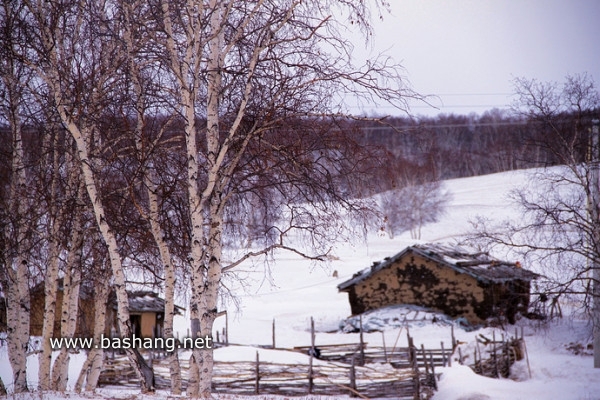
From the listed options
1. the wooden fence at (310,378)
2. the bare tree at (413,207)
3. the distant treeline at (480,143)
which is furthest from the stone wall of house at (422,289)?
the bare tree at (413,207)

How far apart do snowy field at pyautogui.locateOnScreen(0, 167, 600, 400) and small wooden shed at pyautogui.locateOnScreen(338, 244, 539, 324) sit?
1.44 m

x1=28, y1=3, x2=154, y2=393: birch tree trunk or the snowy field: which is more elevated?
x1=28, y1=3, x2=154, y2=393: birch tree trunk

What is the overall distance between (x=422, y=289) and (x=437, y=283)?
91cm

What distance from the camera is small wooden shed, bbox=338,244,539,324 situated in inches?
1307

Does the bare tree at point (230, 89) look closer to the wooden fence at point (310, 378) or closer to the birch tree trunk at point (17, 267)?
the birch tree trunk at point (17, 267)

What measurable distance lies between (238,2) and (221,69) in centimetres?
136

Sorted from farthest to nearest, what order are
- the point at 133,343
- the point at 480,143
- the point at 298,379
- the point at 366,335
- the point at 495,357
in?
the point at 480,143 < the point at 366,335 < the point at 495,357 < the point at 298,379 < the point at 133,343

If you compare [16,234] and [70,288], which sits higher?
[16,234]

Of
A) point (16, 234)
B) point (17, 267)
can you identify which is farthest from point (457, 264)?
point (16, 234)

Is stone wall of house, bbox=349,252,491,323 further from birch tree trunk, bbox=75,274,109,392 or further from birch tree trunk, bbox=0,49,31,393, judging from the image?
birch tree trunk, bbox=0,49,31,393

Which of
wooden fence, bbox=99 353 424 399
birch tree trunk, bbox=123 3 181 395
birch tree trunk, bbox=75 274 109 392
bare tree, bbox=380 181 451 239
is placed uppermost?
bare tree, bbox=380 181 451 239

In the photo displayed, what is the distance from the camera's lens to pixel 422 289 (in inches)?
1374

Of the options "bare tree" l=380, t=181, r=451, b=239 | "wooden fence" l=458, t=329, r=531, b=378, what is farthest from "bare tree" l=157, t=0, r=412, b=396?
"bare tree" l=380, t=181, r=451, b=239

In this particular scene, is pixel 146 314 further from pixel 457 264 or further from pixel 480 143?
pixel 480 143
